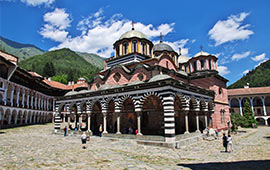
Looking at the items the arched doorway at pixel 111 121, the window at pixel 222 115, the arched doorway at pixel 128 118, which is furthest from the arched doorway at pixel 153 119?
the window at pixel 222 115

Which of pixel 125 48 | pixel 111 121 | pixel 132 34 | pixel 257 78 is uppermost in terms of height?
pixel 257 78

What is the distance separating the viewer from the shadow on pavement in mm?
7625

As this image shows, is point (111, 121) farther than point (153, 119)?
Yes

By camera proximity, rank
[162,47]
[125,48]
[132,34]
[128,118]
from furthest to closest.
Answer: [162,47] < [125,48] < [132,34] < [128,118]

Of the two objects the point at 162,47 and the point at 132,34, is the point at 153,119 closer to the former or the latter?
the point at 132,34

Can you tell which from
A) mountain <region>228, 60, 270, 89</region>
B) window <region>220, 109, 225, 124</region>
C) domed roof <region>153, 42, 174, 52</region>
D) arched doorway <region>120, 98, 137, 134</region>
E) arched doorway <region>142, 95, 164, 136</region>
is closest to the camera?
arched doorway <region>142, 95, 164, 136</region>

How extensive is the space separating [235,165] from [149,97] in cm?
910

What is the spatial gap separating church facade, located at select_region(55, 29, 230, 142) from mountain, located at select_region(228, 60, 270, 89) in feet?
204

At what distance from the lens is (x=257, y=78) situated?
8125 cm

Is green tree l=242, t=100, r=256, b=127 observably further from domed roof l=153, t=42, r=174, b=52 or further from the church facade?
domed roof l=153, t=42, r=174, b=52

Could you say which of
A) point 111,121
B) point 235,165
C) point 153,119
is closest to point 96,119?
point 111,121

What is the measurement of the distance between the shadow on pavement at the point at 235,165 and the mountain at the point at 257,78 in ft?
255

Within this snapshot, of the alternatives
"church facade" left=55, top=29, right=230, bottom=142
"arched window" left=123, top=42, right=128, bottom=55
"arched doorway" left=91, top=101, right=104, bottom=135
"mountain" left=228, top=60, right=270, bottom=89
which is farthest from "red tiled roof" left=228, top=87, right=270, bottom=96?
"arched doorway" left=91, top=101, right=104, bottom=135

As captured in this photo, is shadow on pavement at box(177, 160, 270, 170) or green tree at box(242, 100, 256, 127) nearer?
shadow on pavement at box(177, 160, 270, 170)
